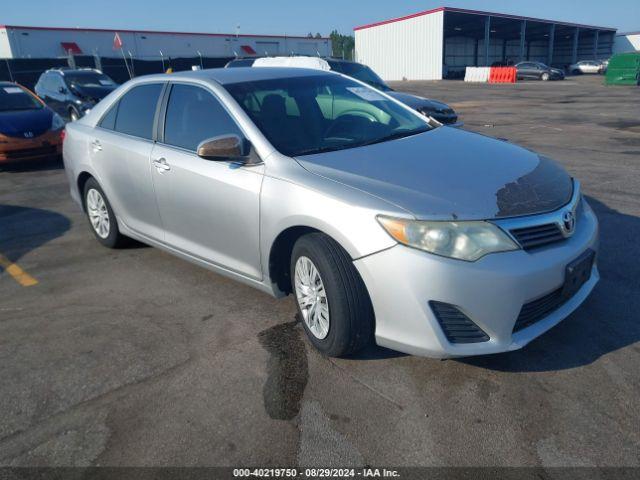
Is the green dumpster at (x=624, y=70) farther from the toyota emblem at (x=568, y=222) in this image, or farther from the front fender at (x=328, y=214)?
the front fender at (x=328, y=214)

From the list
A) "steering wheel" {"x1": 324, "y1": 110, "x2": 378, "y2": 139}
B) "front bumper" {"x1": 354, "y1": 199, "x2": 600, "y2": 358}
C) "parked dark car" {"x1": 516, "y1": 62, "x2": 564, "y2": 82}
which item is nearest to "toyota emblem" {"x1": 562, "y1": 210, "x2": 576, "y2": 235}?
"front bumper" {"x1": 354, "y1": 199, "x2": 600, "y2": 358}

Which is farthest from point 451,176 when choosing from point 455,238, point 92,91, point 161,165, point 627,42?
point 627,42

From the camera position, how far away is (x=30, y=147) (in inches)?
366

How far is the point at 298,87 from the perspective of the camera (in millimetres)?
3990

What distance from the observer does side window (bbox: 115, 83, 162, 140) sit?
428 cm

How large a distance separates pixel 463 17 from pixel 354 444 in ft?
168

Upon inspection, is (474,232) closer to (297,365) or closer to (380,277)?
(380,277)

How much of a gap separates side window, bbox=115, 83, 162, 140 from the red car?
5623 millimetres

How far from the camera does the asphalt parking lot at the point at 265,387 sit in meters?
2.41

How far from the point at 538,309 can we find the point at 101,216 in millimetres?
3961

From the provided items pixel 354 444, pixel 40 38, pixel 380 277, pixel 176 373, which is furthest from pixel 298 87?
pixel 40 38

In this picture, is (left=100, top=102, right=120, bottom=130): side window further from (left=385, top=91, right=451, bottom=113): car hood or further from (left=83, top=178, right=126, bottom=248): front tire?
(left=385, top=91, right=451, bottom=113): car hood

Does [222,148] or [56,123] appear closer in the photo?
[222,148]

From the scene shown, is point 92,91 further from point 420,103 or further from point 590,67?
point 590,67
